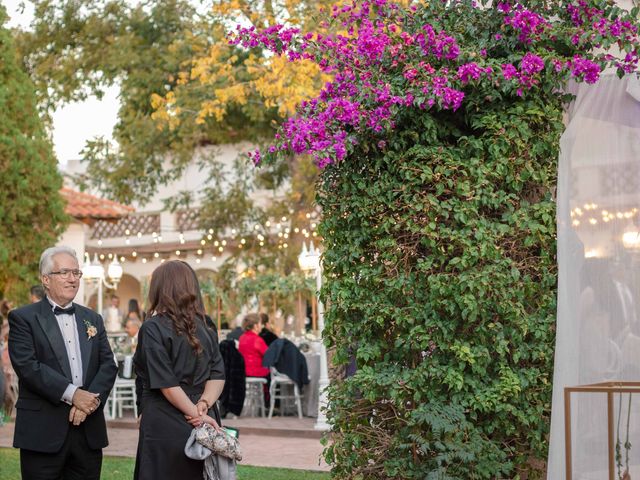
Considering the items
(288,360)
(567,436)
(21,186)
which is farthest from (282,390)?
(567,436)

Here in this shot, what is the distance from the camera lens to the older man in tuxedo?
5664mm

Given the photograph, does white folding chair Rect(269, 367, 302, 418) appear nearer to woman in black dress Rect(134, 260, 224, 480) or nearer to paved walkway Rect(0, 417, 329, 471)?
paved walkway Rect(0, 417, 329, 471)

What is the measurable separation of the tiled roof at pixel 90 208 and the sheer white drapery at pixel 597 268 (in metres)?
14.1

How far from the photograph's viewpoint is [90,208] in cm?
2061

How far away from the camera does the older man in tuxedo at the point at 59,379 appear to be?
5.66 metres

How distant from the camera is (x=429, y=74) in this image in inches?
266

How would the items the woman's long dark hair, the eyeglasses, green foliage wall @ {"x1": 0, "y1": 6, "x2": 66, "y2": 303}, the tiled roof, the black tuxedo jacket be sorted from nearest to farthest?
1. the woman's long dark hair
2. the black tuxedo jacket
3. the eyeglasses
4. green foliage wall @ {"x1": 0, "y1": 6, "x2": 66, "y2": 303}
5. the tiled roof

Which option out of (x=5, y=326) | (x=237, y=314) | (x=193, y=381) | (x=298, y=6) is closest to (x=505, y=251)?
(x=193, y=381)

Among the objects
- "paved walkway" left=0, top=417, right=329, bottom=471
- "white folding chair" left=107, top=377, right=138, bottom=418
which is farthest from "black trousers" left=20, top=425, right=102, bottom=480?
"white folding chair" left=107, top=377, right=138, bottom=418

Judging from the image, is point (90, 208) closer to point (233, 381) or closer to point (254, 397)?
point (254, 397)

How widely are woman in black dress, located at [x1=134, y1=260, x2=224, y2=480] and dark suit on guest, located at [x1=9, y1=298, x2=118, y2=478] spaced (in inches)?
20.6

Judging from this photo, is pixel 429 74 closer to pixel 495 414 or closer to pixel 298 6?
pixel 495 414

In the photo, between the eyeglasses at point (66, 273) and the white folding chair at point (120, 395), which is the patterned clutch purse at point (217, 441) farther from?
the white folding chair at point (120, 395)

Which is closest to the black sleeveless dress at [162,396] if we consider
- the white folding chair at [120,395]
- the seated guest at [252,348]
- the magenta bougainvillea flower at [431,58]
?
the magenta bougainvillea flower at [431,58]
